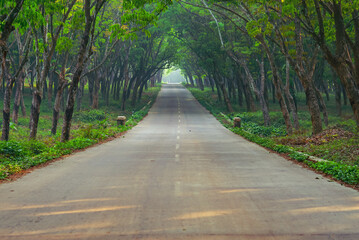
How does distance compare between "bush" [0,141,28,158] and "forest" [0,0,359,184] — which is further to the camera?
"forest" [0,0,359,184]

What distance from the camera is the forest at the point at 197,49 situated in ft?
51.8

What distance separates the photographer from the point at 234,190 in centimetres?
848

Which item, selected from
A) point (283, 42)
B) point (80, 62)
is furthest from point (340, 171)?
point (80, 62)

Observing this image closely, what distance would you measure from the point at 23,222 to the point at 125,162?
696cm

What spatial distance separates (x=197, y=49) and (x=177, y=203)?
39.1 metres

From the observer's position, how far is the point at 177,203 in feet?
24.1

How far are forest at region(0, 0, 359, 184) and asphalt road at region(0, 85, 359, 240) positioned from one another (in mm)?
4500

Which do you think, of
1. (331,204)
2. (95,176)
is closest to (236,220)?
(331,204)

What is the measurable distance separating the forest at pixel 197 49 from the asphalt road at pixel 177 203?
4500 millimetres

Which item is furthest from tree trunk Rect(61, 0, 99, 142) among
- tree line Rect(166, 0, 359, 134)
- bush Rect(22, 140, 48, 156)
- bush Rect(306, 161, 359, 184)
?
bush Rect(306, 161, 359, 184)

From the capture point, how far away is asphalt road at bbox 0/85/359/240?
5.70 m

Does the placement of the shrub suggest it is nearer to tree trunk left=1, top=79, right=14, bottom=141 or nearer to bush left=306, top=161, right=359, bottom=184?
tree trunk left=1, top=79, right=14, bottom=141

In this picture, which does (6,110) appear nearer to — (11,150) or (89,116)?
(11,150)

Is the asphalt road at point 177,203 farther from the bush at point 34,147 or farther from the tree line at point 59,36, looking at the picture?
the tree line at point 59,36
